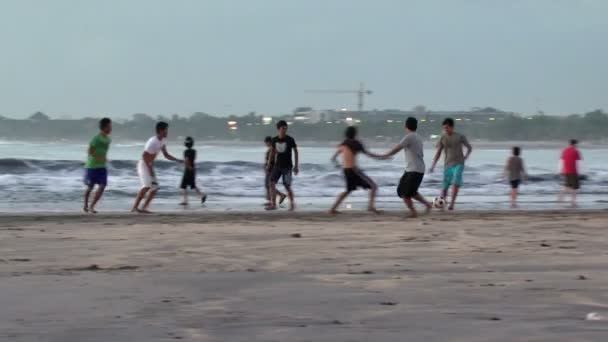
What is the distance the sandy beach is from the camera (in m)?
5.38

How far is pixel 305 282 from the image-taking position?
7086 millimetres

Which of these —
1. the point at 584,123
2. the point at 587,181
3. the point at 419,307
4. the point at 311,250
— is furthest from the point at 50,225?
the point at 584,123

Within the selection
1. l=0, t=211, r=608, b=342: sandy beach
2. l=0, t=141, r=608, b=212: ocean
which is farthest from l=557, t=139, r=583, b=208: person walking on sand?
l=0, t=211, r=608, b=342: sandy beach

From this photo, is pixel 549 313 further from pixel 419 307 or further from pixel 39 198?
pixel 39 198

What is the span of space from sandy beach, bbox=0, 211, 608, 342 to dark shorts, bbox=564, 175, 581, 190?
22.7ft

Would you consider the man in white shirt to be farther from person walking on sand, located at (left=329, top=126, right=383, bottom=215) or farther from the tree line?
the tree line

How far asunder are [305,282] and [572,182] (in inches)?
503

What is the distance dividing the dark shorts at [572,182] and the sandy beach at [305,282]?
6923 millimetres

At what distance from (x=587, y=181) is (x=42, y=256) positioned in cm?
2309

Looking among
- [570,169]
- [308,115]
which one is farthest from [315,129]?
[570,169]

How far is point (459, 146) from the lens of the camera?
49.5 ft

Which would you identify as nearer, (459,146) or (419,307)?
(419,307)

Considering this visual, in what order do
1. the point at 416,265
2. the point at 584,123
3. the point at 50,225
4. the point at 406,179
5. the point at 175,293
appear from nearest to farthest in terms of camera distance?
the point at 175,293, the point at 416,265, the point at 50,225, the point at 406,179, the point at 584,123

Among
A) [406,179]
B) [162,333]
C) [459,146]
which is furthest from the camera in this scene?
[459,146]
